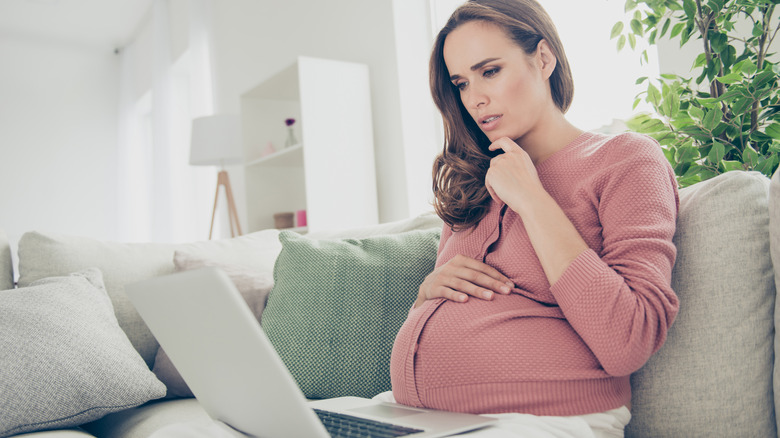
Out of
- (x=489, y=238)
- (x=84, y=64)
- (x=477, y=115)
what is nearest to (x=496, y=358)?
(x=489, y=238)

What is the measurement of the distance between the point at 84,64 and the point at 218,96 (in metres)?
3.10

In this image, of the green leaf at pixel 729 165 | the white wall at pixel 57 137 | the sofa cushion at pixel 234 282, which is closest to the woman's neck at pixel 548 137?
the green leaf at pixel 729 165

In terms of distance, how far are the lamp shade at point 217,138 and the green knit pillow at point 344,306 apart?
2.80m

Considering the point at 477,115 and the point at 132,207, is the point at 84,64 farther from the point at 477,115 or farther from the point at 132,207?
the point at 477,115

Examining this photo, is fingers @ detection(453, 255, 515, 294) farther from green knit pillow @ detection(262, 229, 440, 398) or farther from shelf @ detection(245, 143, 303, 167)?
shelf @ detection(245, 143, 303, 167)

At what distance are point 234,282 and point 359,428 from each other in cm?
89

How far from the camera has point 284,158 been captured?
144 inches

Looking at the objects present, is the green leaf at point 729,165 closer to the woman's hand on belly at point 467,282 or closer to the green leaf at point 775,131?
the green leaf at point 775,131

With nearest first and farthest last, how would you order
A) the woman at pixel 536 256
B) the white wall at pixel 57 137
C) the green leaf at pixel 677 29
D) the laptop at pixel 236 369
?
the laptop at pixel 236 369 → the woman at pixel 536 256 → the green leaf at pixel 677 29 → the white wall at pixel 57 137

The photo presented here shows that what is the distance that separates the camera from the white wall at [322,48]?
10.9 feet

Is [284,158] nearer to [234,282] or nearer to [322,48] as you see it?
[322,48]

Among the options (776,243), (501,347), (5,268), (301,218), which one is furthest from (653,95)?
(301,218)

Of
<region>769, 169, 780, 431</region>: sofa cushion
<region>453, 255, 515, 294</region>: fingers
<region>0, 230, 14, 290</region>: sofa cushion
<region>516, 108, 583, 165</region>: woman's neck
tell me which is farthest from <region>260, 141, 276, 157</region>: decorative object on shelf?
<region>769, 169, 780, 431</region>: sofa cushion

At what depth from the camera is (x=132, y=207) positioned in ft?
23.2
